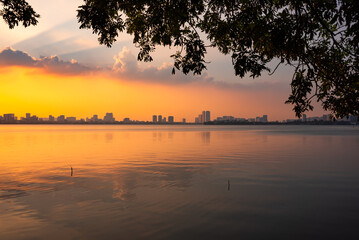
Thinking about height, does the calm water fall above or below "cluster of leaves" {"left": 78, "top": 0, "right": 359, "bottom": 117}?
below

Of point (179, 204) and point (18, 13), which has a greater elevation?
Result: point (18, 13)

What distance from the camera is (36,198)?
15547 millimetres

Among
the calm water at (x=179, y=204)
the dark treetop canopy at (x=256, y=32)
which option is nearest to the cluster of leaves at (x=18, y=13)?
the dark treetop canopy at (x=256, y=32)

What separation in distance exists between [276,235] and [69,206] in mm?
9015

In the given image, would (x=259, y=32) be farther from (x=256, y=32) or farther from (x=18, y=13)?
(x=18, y=13)

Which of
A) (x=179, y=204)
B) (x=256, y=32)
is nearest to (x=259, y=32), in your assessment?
(x=256, y=32)

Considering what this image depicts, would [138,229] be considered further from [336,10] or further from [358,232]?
[336,10]

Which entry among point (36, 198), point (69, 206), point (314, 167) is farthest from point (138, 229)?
point (314, 167)

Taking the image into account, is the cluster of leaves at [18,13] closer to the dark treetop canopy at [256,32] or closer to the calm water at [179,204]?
the dark treetop canopy at [256,32]

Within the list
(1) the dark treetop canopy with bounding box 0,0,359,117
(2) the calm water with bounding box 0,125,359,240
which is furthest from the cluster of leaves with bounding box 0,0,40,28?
(2) the calm water with bounding box 0,125,359,240

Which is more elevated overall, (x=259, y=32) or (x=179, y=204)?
(x=259, y=32)

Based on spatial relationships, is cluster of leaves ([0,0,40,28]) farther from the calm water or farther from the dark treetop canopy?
the calm water

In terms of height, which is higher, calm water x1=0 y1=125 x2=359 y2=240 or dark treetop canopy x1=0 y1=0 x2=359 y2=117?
dark treetop canopy x1=0 y1=0 x2=359 y2=117

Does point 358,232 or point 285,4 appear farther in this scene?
point 285,4
